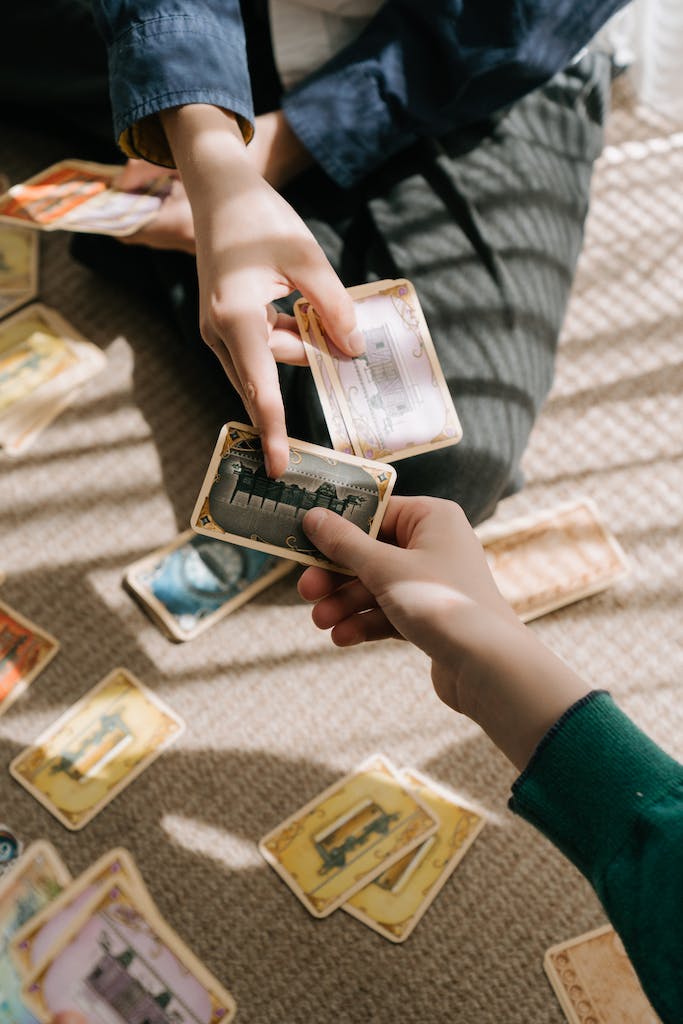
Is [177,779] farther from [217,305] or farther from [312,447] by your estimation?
[217,305]

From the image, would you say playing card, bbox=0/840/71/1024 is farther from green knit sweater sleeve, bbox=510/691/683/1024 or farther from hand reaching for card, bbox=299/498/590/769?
green knit sweater sleeve, bbox=510/691/683/1024

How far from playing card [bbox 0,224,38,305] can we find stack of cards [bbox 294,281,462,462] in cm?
82

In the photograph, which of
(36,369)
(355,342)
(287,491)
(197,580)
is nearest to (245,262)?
(355,342)

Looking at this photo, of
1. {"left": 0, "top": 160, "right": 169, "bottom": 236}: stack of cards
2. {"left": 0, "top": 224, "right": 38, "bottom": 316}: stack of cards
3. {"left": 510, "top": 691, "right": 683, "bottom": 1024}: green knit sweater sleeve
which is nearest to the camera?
{"left": 510, "top": 691, "right": 683, "bottom": 1024}: green knit sweater sleeve

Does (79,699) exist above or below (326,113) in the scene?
below

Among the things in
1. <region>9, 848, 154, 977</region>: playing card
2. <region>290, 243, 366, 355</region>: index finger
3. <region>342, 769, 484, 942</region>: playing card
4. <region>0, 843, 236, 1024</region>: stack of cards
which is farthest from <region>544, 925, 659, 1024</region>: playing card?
<region>290, 243, 366, 355</region>: index finger

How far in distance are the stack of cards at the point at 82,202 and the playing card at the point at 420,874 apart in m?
1.09

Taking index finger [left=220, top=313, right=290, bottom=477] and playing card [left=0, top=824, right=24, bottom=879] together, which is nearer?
index finger [left=220, top=313, right=290, bottom=477]

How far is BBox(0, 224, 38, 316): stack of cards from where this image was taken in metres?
1.75

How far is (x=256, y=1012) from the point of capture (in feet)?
4.27

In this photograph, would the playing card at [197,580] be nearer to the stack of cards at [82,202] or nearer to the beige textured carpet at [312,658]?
the beige textured carpet at [312,658]

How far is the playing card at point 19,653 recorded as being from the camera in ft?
4.87

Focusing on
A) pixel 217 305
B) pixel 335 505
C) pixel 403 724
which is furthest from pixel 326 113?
pixel 403 724

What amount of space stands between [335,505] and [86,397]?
2.47ft
